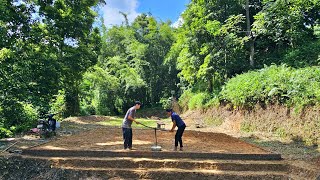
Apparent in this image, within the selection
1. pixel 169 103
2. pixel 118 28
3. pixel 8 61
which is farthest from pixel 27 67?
pixel 118 28

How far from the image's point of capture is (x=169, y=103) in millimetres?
25156

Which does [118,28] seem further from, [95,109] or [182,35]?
[182,35]

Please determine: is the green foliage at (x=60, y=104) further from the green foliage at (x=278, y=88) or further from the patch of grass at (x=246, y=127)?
the patch of grass at (x=246, y=127)

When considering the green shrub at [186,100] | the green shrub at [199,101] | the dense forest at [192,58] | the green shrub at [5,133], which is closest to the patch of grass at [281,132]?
the dense forest at [192,58]

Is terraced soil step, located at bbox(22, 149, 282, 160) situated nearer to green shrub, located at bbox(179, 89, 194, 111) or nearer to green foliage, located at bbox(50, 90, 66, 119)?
green foliage, located at bbox(50, 90, 66, 119)

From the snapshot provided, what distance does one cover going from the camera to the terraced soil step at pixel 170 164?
6750mm

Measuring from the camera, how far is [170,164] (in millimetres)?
6895

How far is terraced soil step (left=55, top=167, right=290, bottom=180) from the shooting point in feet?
20.9

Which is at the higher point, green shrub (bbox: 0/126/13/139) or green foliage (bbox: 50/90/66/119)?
green foliage (bbox: 50/90/66/119)

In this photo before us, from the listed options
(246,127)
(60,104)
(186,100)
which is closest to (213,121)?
(246,127)

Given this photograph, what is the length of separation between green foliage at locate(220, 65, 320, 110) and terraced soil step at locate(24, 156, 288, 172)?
319 cm

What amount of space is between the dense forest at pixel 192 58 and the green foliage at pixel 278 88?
0.04 metres

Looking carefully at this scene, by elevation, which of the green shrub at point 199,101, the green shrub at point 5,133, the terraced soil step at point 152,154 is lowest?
the terraced soil step at point 152,154

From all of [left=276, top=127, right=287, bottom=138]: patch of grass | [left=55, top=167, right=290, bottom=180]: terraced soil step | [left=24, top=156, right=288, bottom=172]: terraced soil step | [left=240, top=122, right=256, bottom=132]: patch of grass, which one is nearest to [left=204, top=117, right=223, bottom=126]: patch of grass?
[left=240, top=122, right=256, bottom=132]: patch of grass
